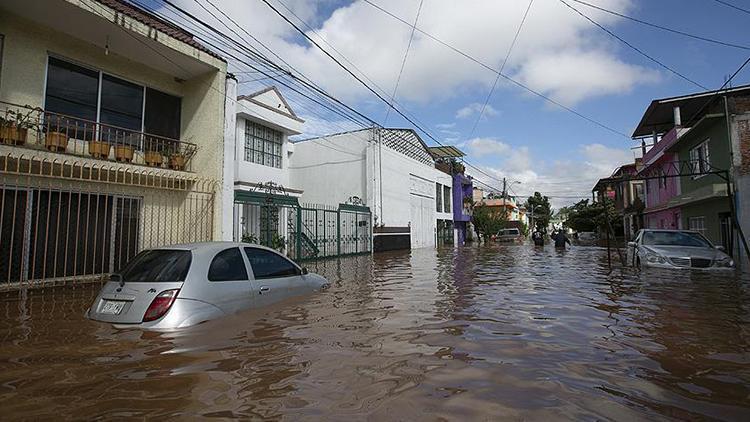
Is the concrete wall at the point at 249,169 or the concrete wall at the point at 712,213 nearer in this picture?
the concrete wall at the point at 249,169

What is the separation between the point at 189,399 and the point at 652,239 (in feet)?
43.8

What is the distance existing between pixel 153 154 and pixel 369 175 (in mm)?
13343

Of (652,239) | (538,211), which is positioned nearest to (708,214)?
(652,239)

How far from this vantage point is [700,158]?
64.3 ft

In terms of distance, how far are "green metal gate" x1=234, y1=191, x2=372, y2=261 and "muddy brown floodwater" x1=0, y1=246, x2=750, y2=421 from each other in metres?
8.23

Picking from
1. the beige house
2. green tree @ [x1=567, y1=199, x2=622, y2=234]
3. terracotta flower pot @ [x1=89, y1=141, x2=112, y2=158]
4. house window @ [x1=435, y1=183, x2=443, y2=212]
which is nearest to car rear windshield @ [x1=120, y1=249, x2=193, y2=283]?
the beige house

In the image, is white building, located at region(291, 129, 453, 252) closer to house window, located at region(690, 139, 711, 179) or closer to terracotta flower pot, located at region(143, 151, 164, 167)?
terracotta flower pot, located at region(143, 151, 164, 167)

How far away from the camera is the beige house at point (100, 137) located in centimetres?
902

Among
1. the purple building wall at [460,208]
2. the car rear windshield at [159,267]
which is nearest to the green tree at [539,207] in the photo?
the purple building wall at [460,208]

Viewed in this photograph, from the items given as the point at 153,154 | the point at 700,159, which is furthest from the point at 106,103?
the point at 700,159

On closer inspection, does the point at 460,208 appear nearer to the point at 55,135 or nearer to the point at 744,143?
the point at 744,143

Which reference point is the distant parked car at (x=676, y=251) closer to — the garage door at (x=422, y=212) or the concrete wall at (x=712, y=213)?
the concrete wall at (x=712, y=213)

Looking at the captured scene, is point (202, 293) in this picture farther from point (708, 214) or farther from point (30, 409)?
point (708, 214)

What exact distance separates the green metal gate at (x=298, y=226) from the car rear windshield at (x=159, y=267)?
8.48 metres
